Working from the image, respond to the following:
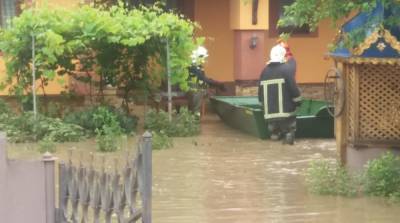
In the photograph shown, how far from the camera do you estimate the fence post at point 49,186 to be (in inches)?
237

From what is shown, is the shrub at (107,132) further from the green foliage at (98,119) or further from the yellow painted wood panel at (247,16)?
the yellow painted wood panel at (247,16)

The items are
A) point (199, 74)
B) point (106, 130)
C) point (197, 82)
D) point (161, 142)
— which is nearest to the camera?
point (161, 142)

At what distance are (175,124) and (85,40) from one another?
2.19 m

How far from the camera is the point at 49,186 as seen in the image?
6.10 metres

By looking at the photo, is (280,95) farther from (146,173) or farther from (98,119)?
(146,173)

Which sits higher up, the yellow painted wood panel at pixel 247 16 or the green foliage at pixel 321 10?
the yellow painted wood panel at pixel 247 16

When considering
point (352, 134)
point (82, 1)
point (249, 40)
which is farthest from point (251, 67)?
point (352, 134)

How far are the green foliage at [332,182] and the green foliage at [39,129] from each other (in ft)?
18.4

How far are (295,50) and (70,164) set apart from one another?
15989mm

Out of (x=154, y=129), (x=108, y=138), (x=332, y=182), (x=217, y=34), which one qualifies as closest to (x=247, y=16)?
(x=217, y=34)

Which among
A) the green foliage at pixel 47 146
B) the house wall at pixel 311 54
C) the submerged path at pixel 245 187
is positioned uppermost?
the house wall at pixel 311 54

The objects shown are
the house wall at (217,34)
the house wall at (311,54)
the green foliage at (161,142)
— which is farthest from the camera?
the house wall at (311,54)

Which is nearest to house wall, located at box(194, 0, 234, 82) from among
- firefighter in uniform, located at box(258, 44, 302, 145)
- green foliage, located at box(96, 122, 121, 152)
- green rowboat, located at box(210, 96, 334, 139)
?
green rowboat, located at box(210, 96, 334, 139)

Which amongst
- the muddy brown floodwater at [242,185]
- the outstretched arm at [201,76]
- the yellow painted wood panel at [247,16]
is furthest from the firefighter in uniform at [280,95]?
the yellow painted wood panel at [247,16]
